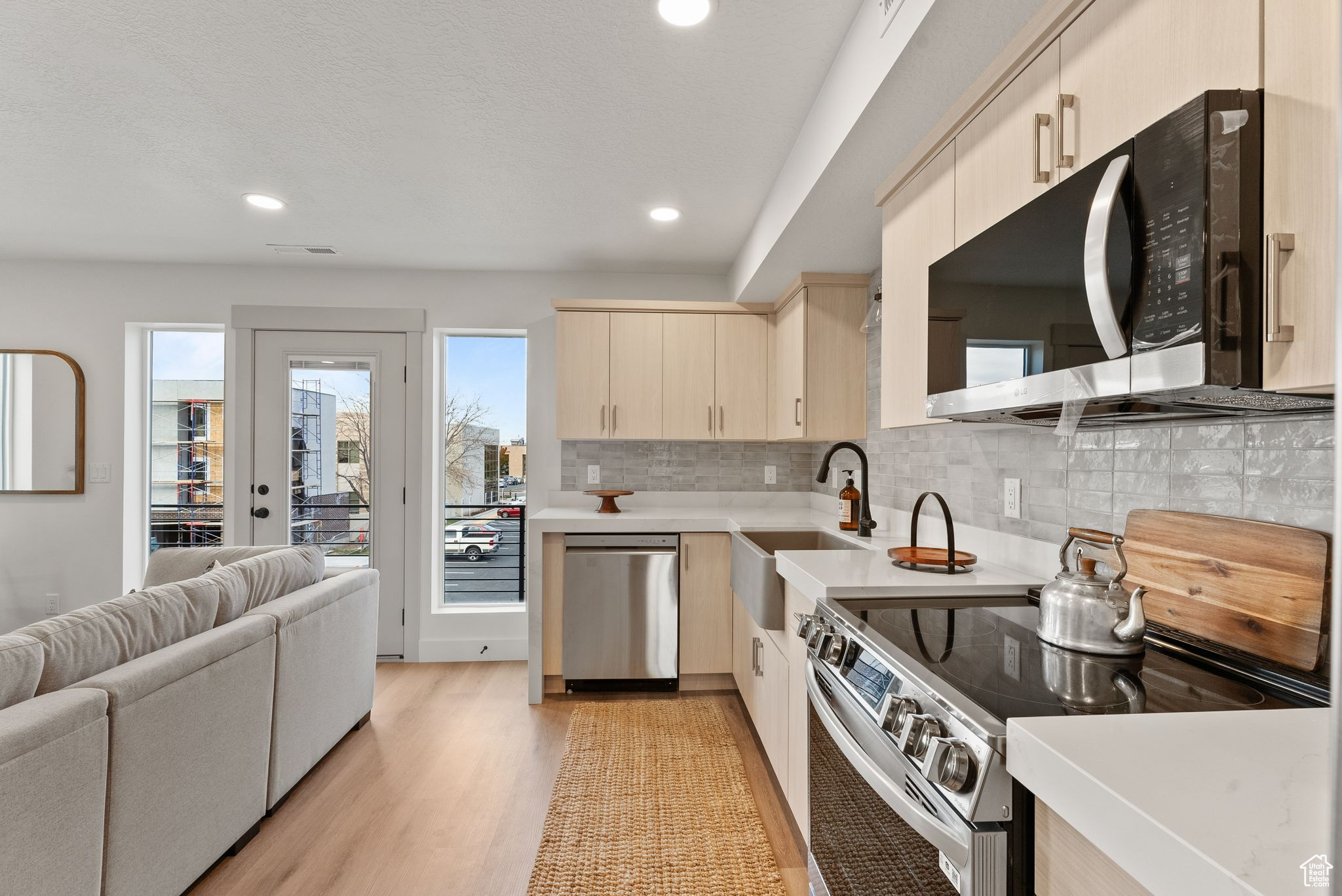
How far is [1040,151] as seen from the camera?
1184 mm


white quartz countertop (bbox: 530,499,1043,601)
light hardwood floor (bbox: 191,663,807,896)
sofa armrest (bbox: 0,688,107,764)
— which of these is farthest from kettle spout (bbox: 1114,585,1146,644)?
sofa armrest (bbox: 0,688,107,764)

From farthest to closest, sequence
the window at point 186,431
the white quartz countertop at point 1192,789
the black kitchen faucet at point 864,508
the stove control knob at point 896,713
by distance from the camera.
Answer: the window at point 186,431, the black kitchen faucet at point 864,508, the stove control knob at point 896,713, the white quartz countertop at point 1192,789

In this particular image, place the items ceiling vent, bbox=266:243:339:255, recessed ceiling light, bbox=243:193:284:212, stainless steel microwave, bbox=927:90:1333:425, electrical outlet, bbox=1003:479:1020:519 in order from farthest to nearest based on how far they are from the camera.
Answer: ceiling vent, bbox=266:243:339:255, recessed ceiling light, bbox=243:193:284:212, electrical outlet, bbox=1003:479:1020:519, stainless steel microwave, bbox=927:90:1333:425

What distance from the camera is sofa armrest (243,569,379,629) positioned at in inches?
86.4

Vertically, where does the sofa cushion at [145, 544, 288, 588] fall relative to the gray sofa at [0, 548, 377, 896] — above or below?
above

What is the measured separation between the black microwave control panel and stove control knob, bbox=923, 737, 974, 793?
586 mm

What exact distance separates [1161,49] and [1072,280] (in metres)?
0.32

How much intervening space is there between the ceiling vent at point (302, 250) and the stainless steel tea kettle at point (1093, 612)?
376 centimetres

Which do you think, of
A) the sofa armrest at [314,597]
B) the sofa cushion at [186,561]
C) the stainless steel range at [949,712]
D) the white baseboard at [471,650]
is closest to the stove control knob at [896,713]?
the stainless steel range at [949,712]

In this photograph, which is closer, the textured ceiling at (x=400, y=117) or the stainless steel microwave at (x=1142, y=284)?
the stainless steel microwave at (x=1142, y=284)

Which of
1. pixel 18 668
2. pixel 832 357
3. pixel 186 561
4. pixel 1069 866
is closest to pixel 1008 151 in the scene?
pixel 1069 866

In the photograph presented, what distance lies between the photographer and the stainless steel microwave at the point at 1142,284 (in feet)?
2.57

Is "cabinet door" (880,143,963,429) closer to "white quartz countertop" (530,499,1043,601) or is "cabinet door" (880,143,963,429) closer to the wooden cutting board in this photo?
A: "white quartz countertop" (530,499,1043,601)

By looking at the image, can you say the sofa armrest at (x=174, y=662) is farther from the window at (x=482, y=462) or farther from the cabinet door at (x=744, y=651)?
the window at (x=482, y=462)
